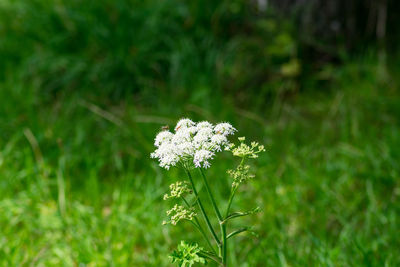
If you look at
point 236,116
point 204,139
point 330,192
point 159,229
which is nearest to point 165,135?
point 204,139

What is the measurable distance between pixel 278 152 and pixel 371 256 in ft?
3.36

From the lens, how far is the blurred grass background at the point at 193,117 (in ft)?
6.51

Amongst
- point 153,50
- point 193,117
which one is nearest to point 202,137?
point 193,117

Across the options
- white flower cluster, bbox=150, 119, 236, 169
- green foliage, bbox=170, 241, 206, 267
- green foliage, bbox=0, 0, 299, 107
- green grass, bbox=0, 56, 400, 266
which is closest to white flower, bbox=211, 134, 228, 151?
white flower cluster, bbox=150, 119, 236, 169

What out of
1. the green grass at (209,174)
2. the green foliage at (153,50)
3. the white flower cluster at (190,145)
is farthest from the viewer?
the green foliage at (153,50)

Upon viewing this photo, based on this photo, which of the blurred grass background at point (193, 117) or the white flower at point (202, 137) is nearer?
the white flower at point (202, 137)

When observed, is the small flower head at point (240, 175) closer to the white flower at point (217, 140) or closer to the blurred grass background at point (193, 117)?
the white flower at point (217, 140)

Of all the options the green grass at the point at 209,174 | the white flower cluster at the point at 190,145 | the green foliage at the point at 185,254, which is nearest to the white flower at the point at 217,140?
the white flower cluster at the point at 190,145

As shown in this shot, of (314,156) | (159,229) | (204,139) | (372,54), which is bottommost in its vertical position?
(204,139)

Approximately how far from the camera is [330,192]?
2.20m

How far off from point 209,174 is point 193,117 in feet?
1.75

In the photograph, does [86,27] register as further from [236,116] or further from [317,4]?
[317,4]

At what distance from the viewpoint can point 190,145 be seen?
938 mm

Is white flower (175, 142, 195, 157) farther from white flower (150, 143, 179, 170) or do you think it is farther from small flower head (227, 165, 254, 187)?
small flower head (227, 165, 254, 187)
